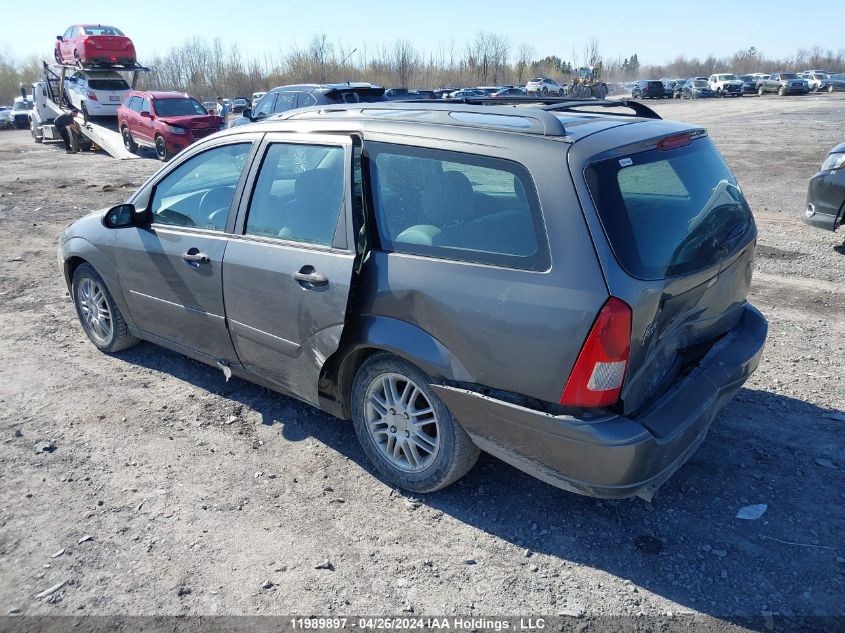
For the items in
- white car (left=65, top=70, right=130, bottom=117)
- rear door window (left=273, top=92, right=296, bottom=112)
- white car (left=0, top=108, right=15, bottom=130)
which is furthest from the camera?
white car (left=0, top=108, right=15, bottom=130)

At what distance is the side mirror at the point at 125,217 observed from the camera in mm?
4527

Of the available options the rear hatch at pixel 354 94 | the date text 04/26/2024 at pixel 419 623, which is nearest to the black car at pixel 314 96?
the rear hatch at pixel 354 94

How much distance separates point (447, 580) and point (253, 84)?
243 feet

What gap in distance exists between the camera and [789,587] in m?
2.77

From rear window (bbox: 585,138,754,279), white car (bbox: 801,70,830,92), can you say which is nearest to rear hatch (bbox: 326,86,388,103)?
rear window (bbox: 585,138,754,279)

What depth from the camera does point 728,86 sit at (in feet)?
173

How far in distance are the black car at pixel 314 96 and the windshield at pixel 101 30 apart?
1056 cm

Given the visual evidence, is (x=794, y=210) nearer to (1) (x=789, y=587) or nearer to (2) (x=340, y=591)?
(1) (x=789, y=587)

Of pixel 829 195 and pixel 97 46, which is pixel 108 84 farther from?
pixel 829 195

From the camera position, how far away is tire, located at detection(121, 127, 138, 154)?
20.4 m

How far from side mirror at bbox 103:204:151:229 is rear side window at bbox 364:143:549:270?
6.58 feet

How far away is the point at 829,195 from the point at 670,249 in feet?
18.6

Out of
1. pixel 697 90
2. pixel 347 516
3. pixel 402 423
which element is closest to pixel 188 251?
pixel 402 423

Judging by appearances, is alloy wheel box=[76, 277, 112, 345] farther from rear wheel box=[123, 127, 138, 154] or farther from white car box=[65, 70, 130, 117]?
white car box=[65, 70, 130, 117]
